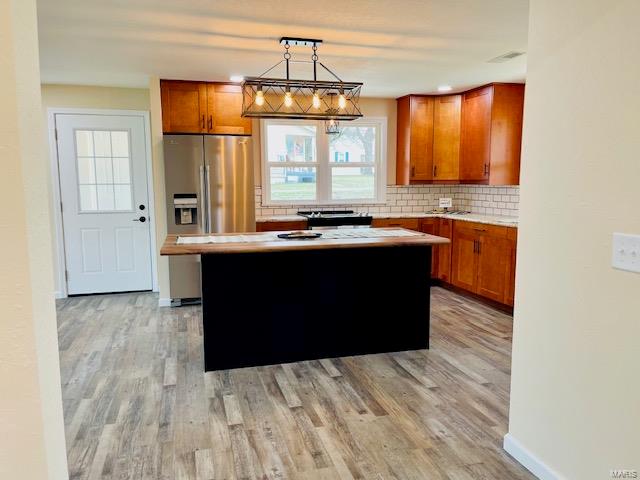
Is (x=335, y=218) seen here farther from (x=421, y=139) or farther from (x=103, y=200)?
(x=103, y=200)

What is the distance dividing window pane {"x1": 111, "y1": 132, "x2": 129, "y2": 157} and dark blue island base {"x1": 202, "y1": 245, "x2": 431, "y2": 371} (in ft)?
9.80

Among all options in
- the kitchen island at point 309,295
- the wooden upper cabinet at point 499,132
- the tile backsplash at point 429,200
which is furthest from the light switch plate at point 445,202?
the kitchen island at point 309,295

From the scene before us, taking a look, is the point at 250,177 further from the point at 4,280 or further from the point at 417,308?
the point at 4,280

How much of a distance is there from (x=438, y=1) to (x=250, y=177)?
9.51 feet

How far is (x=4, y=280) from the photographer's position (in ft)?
3.16

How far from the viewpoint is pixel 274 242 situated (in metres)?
3.35

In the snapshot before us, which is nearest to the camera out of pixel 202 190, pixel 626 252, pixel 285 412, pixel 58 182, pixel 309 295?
pixel 626 252

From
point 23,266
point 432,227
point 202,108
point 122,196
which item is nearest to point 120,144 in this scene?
point 122,196

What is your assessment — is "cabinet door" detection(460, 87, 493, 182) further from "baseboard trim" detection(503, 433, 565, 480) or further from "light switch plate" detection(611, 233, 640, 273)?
"light switch plate" detection(611, 233, 640, 273)

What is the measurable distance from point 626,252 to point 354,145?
4.67 meters

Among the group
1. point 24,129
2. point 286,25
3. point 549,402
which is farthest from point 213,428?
point 286,25

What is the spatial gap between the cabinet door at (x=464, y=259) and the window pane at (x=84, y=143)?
173 inches

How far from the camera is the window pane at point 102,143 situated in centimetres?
542

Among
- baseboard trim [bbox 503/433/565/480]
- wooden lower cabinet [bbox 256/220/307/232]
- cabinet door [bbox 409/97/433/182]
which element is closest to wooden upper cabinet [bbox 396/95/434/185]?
cabinet door [bbox 409/97/433/182]
